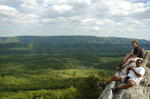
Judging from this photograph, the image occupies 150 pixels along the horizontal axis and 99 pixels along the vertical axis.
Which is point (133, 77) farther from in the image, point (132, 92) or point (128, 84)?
point (132, 92)

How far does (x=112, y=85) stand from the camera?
86.4 ft

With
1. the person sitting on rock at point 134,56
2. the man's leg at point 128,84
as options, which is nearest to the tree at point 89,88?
the person sitting on rock at point 134,56

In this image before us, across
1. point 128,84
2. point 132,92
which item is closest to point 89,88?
point 128,84

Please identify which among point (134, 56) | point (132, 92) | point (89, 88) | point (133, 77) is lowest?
point (89, 88)

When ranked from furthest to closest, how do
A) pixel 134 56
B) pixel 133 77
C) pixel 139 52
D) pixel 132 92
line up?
1. pixel 139 52
2. pixel 134 56
3. pixel 133 77
4. pixel 132 92

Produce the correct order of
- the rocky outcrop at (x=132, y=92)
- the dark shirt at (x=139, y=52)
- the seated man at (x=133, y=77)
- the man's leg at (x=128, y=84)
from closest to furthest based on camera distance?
the rocky outcrop at (x=132, y=92), the man's leg at (x=128, y=84), the seated man at (x=133, y=77), the dark shirt at (x=139, y=52)

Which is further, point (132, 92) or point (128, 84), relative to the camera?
point (128, 84)

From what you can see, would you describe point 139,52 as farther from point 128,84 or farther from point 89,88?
point 89,88

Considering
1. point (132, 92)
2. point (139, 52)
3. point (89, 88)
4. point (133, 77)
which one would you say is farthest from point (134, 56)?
point (89, 88)

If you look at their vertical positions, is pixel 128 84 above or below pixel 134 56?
below

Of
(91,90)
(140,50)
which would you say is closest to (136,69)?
(140,50)

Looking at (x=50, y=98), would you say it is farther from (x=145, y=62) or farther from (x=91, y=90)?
(x=145, y=62)

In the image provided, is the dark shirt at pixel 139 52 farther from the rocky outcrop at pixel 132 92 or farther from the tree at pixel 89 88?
the tree at pixel 89 88

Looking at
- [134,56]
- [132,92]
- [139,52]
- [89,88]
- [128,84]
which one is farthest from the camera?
[89,88]
